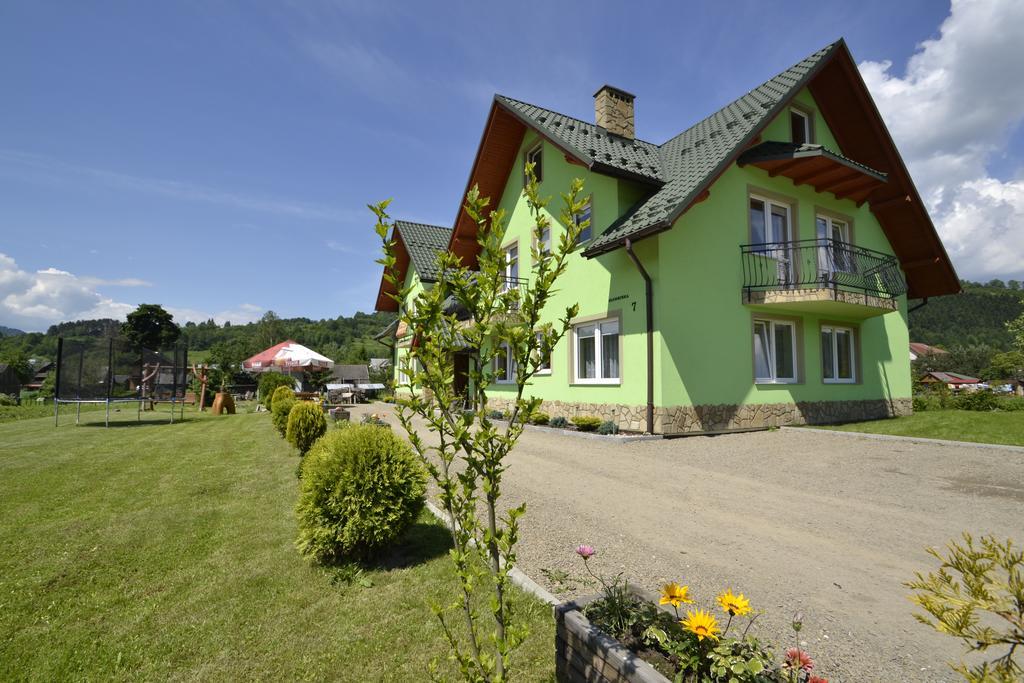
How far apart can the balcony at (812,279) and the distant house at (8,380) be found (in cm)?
6872

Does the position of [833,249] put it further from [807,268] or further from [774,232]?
[774,232]

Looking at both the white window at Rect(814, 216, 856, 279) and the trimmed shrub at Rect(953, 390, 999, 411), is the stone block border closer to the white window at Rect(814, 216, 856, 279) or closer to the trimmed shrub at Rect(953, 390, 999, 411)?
the white window at Rect(814, 216, 856, 279)

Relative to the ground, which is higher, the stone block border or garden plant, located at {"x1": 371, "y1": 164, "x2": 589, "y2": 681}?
garden plant, located at {"x1": 371, "y1": 164, "x2": 589, "y2": 681}

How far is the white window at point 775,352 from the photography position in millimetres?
12453

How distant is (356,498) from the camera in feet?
13.6

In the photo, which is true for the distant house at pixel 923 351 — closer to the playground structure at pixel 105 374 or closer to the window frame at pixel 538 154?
the window frame at pixel 538 154

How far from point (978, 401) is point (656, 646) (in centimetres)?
1981

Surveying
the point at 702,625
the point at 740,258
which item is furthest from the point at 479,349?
the point at 740,258

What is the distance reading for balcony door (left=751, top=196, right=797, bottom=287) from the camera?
12.7m

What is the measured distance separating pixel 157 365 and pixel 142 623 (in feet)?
60.9

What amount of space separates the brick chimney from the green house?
0.04 meters

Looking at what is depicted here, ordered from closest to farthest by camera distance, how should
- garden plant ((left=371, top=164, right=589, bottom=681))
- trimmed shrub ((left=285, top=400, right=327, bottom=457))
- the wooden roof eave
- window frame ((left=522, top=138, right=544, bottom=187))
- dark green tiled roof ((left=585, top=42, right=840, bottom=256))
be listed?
garden plant ((left=371, top=164, right=589, bottom=681))
trimmed shrub ((left=285, top=400, right=327, bottom=457))
dark green tiled roof ((left=585, top=42, right=840, bottom=256))
the wooden roof eave
window frame ((left=522, top=138, right=544, bottom=187))

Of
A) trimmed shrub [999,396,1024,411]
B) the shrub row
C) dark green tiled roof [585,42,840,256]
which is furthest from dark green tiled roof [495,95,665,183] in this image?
trimmed shrub [999,396,1024,411]

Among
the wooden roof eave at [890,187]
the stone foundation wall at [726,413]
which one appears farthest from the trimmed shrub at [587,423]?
the wooden roof eave at [890,187]
